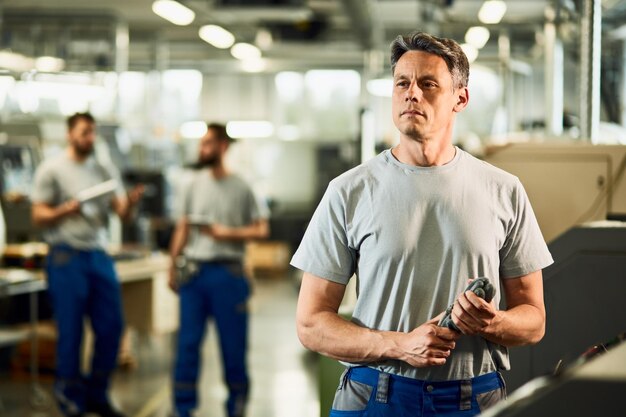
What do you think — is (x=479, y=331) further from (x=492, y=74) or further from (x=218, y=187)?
(x=492, y=74)

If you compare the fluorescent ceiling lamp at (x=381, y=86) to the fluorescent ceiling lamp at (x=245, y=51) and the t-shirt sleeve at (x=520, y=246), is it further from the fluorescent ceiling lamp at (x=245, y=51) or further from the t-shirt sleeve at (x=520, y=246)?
the t-shirt sleeve at (x=520, y=246)

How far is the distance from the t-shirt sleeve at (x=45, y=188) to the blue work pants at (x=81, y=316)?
0.33m

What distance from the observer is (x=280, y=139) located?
19.0 meters

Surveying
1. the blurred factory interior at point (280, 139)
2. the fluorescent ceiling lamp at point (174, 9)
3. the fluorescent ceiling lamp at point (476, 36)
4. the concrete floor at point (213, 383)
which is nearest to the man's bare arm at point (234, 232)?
the blurred factory interior at point (280, 139)

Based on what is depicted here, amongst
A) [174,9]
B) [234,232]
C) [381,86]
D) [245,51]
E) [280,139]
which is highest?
[245,51]

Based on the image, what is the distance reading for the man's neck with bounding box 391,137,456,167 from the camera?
7.29 ft

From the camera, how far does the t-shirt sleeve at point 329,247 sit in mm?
2242

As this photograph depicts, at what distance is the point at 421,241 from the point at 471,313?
0.23m

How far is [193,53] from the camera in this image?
59.4ft

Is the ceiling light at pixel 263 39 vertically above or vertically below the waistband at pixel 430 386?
above

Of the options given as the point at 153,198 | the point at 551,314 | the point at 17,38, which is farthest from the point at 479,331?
the point at 17,38

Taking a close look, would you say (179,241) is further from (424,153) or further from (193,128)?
(193,128)

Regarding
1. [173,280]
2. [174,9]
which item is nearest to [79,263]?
[173,280]

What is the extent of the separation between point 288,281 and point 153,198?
6.19m
